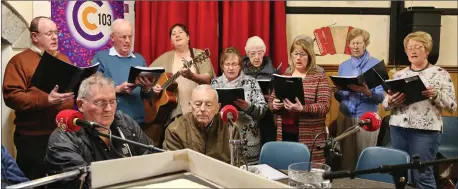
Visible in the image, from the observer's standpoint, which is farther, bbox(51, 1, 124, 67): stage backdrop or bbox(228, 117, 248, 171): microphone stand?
bbox(51, 1, 124, 67): stage backdrop

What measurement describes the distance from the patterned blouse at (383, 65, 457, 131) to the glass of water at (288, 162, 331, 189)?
1452 mm

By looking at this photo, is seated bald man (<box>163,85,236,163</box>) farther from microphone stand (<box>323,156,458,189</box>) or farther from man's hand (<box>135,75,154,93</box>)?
microphone stand (<box>323,156,458,189</box>)

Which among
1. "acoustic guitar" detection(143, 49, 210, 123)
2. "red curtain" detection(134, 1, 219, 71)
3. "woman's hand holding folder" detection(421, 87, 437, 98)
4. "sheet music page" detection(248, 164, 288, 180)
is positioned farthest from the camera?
"red curtain" detection(134, 1, 219, 71)

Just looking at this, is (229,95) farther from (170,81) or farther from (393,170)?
(393,170)

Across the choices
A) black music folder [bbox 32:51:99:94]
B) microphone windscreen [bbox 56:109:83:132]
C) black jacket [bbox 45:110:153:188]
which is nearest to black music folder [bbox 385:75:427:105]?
black jacket [bbox 45:110:153:188]

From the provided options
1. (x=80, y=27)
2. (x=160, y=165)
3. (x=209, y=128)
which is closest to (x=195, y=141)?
(x=209, y=128)

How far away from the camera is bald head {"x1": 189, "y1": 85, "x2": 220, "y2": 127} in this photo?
254cm

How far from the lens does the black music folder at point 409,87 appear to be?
110 inches

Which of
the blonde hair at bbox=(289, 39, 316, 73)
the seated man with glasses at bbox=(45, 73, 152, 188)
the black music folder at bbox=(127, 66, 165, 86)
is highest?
the blonde hair at bbox=(289, 39, 316, 73)

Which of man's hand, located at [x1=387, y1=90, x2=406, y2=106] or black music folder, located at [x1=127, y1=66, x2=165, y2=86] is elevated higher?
black music folder, located at [x1=127, y1=66, x2=165, y2=86]

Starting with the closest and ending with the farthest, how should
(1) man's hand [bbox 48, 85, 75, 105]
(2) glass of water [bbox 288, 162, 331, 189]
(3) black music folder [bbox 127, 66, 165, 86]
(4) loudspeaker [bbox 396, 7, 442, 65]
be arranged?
(2) glass of water [bbox 288, 162, 331, 189] < (1) man's hand [bbox 48, 85, 75, 105] < (3) black music folder [bbox 127, 66, 165, 86] < (4) loudspeaker [bbox 396, 7, 442, 65]

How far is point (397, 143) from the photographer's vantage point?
3.07m

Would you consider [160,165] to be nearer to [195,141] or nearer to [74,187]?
[74,187]

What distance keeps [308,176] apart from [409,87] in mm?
1456
